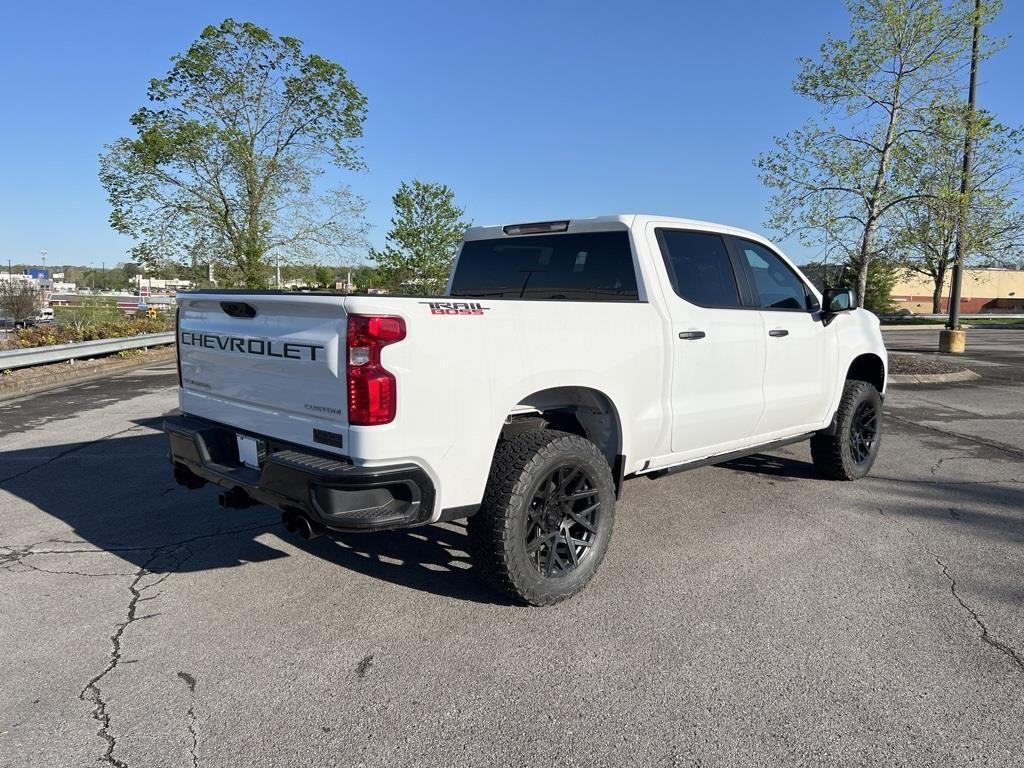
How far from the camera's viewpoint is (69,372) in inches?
501

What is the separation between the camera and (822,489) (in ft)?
18.4

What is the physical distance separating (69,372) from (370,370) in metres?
12.4

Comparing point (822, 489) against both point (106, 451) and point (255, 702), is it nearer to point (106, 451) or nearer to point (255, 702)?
point (255, 702)

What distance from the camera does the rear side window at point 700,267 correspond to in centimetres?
430

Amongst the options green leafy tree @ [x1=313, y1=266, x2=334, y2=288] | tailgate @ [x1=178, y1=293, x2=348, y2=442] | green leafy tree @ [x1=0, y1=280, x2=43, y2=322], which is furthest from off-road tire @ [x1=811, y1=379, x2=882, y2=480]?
green leafy tree @ [x1=0, y1=280, x2=43, y2=322]

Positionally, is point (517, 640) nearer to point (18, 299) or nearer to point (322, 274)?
point (322, 274)

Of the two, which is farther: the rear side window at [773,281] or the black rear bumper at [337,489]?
the rear side window at [773,281]

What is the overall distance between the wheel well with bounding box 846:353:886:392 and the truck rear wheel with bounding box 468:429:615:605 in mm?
3397

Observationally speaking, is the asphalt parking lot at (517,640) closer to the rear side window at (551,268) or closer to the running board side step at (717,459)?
the running board side step at (717,459)

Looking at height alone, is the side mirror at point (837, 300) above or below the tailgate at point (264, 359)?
above

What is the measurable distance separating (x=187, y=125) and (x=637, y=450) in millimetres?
22172

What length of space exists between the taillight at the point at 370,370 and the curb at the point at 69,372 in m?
10.2

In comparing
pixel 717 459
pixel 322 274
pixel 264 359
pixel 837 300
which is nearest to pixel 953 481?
pixel 837 300

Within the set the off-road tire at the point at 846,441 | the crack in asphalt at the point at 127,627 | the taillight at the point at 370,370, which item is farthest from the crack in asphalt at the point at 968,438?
the crack in asphalt at the point at 127,627
